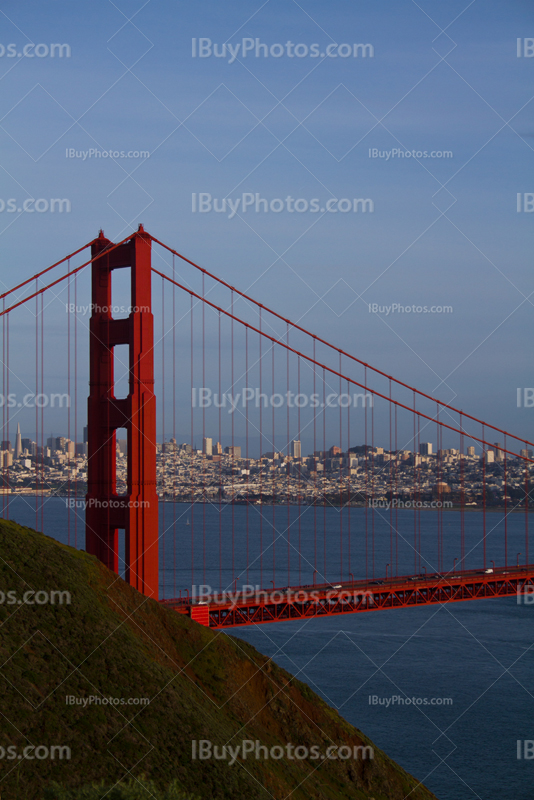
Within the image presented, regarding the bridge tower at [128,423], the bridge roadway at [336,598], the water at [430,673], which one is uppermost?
the bridge tower at [128,423]

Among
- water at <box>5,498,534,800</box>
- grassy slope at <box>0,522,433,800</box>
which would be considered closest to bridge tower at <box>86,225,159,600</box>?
water at <box>5,498,534,800</box>

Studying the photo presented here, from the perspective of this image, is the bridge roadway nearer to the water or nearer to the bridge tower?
the bridge tower

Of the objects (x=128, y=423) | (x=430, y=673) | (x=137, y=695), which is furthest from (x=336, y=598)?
(x=137, y=695)

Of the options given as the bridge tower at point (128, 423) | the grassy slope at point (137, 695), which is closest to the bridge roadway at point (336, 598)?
the bridge tower at point (128, 423)

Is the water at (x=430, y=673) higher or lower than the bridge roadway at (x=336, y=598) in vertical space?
lower

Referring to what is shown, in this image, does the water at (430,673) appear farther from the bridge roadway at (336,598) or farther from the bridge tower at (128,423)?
the bridge roadway at (336,598)

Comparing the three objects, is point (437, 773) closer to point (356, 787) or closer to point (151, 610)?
point (356, 787)

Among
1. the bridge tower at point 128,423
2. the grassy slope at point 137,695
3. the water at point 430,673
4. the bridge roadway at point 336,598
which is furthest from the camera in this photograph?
the water at point 430,673
